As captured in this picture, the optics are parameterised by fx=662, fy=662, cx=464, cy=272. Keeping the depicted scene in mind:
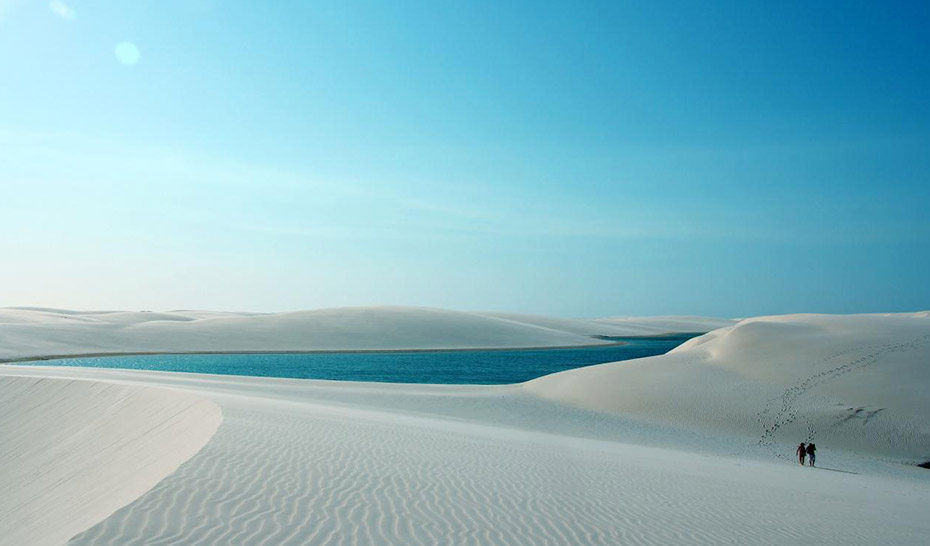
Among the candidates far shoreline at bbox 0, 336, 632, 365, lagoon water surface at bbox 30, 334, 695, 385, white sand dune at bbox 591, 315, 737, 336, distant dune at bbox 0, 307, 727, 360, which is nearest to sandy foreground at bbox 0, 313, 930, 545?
lagoon water surface at bbox 30, 334, 695, 385

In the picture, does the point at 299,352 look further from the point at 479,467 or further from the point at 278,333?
the point at 479,467

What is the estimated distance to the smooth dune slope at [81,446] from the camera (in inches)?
289

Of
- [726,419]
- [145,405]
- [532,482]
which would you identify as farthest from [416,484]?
[726,419]

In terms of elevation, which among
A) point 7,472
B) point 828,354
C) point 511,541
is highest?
point 828,354

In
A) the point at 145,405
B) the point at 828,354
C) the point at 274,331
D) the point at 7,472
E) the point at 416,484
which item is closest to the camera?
the point at 416,484

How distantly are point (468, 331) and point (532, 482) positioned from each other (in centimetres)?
6716

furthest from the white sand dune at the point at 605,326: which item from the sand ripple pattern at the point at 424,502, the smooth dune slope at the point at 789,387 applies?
the sand ripple pattern at the point at 424,502

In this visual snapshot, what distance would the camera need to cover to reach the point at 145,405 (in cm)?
1374

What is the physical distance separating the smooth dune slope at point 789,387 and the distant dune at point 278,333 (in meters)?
38.9

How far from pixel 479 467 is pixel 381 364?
39.1 meters

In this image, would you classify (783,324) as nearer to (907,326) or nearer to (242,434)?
(907,326)

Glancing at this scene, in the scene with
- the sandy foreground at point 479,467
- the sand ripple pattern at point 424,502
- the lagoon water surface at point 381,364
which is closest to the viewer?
the sand ripple pattern at point 424,502

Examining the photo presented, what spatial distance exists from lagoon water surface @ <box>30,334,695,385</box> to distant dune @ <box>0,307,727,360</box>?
5.20 m

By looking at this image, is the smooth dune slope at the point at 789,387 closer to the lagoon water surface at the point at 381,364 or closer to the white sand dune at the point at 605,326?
the lagoon water surface at the point at 381,364
